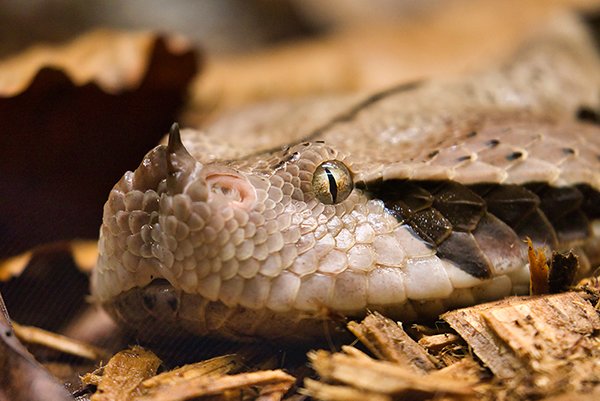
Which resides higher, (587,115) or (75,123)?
(75,123)

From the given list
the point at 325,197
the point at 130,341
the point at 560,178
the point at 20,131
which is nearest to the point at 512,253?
the point at 560,178

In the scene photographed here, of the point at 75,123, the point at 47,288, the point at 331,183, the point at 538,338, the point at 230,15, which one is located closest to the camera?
the point at 538,338

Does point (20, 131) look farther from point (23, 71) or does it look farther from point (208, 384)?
point (208, 384)

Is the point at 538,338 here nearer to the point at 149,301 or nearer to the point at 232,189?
the point at 232,189

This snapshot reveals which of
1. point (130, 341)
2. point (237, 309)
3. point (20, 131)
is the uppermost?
point (20, 131)

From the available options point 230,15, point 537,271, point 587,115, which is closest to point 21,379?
point 537,271

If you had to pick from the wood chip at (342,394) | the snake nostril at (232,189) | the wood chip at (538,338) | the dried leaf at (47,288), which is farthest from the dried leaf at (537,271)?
the dried leaf at (47,288)

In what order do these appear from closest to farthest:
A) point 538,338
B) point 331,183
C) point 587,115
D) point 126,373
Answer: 1. point 538,338
2. point 126,373
3. point 331,183
4. point 587,115

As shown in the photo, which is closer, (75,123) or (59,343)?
(59,343)
